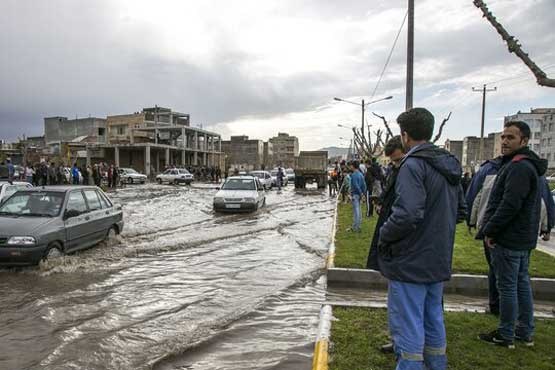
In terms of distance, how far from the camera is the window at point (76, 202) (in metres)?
8.43

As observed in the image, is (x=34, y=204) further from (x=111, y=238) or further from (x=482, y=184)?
(x=482, y=184)

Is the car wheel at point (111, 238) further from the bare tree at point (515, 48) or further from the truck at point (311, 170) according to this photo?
the truck at point (311, 170)

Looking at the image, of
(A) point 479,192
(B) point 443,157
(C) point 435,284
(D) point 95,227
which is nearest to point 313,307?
(A) point 479,192

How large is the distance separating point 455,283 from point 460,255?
1.70 metres

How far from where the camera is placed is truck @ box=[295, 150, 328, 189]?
37000 millimetres

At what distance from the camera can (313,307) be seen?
6000mm

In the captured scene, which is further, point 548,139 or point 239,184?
point 548,139

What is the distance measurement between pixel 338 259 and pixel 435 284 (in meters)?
4.83

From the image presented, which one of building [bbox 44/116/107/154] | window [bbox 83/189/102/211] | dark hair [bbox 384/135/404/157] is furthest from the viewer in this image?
building [bbox 44/116/107/154]

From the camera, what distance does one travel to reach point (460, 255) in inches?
324

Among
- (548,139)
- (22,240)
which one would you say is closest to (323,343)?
(22,240)

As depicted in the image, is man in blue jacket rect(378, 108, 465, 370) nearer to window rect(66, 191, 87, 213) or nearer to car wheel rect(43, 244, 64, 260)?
car wheel rect(43, 244, 64, 260)

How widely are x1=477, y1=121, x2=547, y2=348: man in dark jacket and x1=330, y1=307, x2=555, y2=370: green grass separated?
21 centimetres

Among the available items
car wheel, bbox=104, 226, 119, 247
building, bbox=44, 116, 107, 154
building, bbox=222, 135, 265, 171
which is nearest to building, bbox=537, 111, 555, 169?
building, bbox=222, 135, 265, 171
